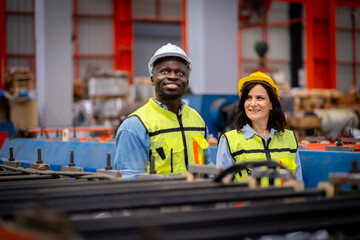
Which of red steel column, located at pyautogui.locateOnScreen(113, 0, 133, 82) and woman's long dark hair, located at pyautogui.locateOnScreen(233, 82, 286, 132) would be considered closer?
woman's long dark hair, located at pyautogui.locateOnScreen(233, 82, 286, 132)

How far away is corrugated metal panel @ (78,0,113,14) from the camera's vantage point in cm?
2128

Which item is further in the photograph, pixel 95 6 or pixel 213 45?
pixel 95 6

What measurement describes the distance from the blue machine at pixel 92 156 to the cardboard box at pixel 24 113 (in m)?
3.45

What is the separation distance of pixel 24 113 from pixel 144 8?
45.5 ft

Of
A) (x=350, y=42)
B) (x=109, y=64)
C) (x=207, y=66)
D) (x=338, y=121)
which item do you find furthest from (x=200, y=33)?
(x=350, y=42)

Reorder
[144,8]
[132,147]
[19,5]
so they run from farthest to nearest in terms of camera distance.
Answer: [144,8], [19,5], [132,147]

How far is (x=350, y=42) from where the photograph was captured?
2359 cm

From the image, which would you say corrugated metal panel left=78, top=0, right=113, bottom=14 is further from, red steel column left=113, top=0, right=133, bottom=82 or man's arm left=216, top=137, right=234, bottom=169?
man's arm left=216, top=137, right=234, bottom=169

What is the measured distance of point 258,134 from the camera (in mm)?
3371

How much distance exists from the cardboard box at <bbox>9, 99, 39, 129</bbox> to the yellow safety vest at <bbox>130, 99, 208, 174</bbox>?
6600 millimetres

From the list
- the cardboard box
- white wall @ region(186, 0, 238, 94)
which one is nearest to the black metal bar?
white wall @ region(186, 0, 238, 94)

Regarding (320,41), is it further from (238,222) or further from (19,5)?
(238,222)

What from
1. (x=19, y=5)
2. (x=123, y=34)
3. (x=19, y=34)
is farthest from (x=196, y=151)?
(x=123, y=34)

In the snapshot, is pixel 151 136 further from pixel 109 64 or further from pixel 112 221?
pixel 109 64
